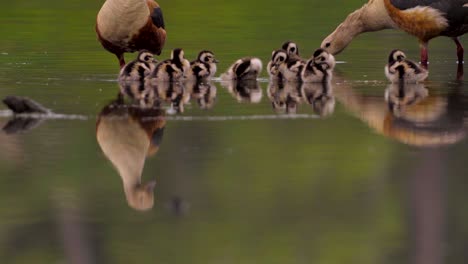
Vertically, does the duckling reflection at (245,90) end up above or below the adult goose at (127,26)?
below

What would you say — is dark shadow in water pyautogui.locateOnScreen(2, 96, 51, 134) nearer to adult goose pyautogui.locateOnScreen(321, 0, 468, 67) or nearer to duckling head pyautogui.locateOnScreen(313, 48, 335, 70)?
duckling head pyautogui.locateOnScreen(313, 48, 335, 70)

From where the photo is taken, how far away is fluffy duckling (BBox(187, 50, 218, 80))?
1459 centimetres

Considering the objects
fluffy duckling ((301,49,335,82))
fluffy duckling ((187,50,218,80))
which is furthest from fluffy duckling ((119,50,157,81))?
fluffy duckling ((301,49,335,82))

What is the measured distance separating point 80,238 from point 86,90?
6.85 meters

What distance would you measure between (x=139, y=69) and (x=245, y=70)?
124cm

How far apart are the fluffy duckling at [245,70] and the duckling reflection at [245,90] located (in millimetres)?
85

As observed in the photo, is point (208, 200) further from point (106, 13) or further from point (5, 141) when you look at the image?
point (106, 13)

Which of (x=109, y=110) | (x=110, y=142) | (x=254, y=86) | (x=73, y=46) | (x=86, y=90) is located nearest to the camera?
(x=110, y=142)

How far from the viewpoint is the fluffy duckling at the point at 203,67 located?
1459 cm

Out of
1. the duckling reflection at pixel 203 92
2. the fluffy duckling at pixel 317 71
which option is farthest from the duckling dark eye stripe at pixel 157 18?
the fluffy duckling at pixel 317 71

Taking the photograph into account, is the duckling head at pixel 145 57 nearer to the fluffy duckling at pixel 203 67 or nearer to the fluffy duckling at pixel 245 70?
the fluffy duckling at pixel 203 67

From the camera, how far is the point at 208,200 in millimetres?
7648

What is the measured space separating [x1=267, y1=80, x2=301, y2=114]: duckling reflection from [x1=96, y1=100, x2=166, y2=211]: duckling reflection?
1166mm

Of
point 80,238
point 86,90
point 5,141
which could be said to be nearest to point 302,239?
point 80,238
